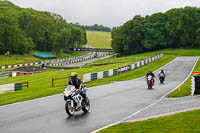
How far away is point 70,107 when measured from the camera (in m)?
12.5

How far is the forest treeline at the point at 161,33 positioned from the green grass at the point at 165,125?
88376 millimetres

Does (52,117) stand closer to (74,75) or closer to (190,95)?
(74,75)

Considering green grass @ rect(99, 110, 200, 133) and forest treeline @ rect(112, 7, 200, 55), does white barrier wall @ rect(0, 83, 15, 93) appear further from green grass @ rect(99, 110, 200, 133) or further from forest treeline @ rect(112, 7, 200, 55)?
forest treeline @ rect(112, 7, 200, 55)

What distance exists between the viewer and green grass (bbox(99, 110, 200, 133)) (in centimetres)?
921

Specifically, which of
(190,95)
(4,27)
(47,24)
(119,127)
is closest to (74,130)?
(119,127)

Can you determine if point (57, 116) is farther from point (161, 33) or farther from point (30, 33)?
point (30, 33)

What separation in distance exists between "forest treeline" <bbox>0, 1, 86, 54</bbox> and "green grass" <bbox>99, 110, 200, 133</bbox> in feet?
307

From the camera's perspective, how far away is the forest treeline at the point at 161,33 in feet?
325

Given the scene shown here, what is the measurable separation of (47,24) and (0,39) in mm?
36203

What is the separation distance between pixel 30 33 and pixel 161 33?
56558 mm

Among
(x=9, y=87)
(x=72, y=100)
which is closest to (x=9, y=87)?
(x=9, y=87)

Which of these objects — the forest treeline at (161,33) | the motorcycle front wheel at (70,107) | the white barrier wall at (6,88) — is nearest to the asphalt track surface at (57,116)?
the motorcycle front wheel at (70,107)

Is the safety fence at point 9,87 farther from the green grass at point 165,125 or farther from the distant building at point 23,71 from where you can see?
the distant building at point 23,71

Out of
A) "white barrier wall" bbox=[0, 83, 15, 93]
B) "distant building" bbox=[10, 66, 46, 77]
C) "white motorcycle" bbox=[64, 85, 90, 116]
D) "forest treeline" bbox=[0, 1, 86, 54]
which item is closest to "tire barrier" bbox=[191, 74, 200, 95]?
"white motorcycle" bbox=[64, 85, 90, 116]
